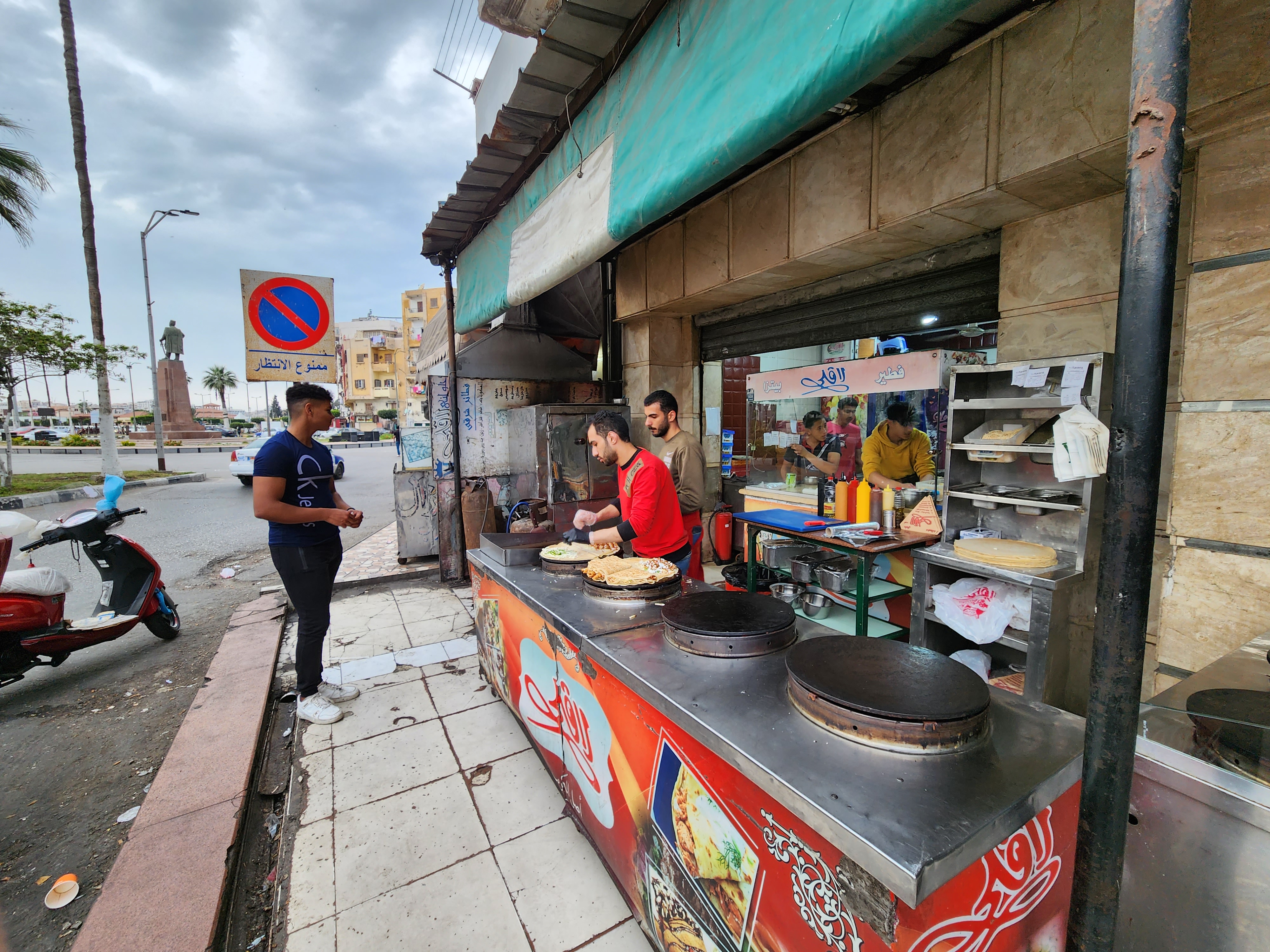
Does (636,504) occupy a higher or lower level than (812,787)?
higher

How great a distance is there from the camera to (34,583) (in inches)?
156

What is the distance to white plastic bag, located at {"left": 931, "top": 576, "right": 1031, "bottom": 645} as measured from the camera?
3.12 metres

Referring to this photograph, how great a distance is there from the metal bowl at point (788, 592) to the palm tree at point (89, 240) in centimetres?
1486

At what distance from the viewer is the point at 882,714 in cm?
134

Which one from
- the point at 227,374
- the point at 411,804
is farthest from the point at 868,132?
the point at 227,374

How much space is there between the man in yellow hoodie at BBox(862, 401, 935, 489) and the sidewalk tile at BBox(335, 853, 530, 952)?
4.30 meters

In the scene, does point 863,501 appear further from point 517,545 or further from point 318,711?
point 318,711

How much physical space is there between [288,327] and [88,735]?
13.2ft

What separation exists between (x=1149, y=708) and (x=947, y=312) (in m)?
3.00

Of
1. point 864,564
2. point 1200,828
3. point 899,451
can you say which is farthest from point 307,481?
point 899,451

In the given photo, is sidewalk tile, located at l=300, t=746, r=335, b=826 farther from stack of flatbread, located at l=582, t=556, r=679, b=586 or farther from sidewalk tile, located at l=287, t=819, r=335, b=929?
stack of flatbread, located at l=582, t=556, r=679, b=586

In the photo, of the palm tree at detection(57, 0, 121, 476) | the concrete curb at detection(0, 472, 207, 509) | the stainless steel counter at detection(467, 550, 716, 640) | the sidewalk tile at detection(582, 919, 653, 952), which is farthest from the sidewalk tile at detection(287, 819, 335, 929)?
the palm tree at detection(57, 0, 121, 476)

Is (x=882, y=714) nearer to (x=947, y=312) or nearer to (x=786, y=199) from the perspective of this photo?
(x=947, y=312)

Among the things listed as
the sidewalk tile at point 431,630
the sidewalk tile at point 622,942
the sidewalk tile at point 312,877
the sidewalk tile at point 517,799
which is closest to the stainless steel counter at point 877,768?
the sidewalk tile at point 622,942
